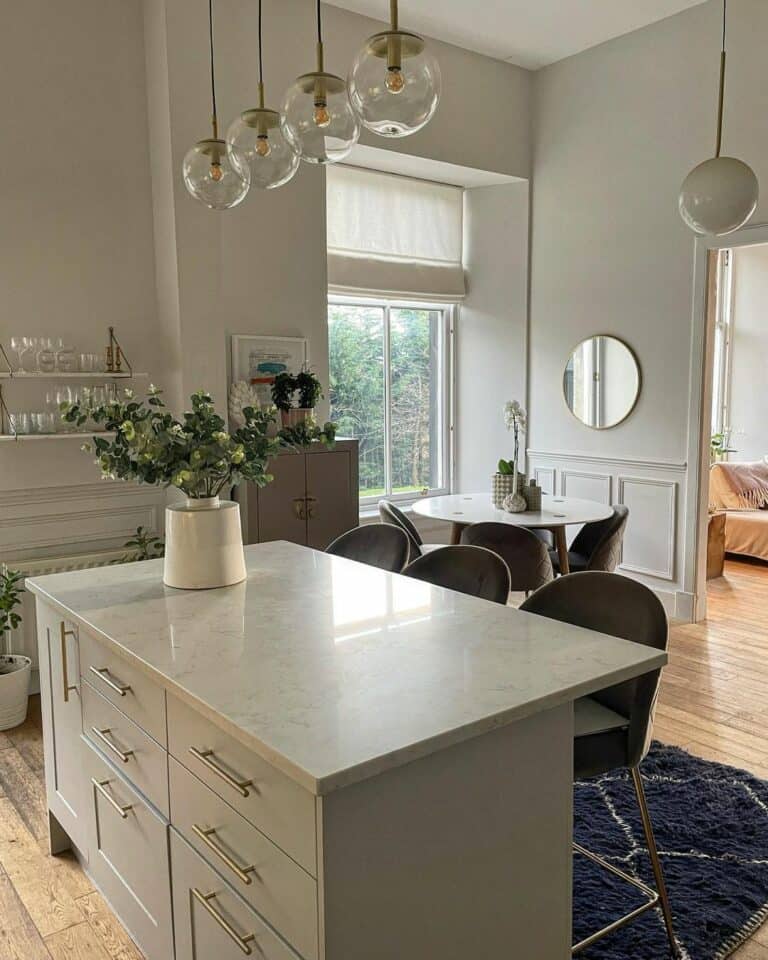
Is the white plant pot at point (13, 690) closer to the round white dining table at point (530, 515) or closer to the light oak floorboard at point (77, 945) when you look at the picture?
the light oak floorboard at point (77, 945)

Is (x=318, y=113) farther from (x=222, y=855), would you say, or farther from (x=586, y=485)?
(x=586, y=485)

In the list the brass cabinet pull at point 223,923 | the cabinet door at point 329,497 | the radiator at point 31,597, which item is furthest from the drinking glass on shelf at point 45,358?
the brass cabinet pull at point 223,923

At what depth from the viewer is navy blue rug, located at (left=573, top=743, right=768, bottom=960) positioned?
2.15 meters

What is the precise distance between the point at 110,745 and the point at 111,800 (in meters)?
0.15

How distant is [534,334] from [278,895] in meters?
5.07

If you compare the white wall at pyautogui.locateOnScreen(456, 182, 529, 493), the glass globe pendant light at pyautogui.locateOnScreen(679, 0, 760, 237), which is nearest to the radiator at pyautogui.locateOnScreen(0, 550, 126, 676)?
the glass globe pendant light at pyautogui.locateOnScreen(679, 0, 760, 237)

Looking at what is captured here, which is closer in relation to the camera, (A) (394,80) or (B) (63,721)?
(A) (394,80)

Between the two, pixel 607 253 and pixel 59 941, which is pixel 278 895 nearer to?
pixel 59 941

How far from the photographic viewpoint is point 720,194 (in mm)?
2725

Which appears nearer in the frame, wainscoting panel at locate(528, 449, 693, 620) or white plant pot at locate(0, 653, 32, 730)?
white plant pot at locate(0, 653, 32, 730)

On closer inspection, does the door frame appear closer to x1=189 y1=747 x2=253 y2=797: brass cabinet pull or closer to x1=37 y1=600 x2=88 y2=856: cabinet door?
x1=37 y1=600 x2=88 y2=856: cabinet door

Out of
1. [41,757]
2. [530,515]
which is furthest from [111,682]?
[530,515]

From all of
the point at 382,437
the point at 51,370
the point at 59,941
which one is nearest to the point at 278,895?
the point at 59,941

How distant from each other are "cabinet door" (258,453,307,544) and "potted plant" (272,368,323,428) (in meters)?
0.26
